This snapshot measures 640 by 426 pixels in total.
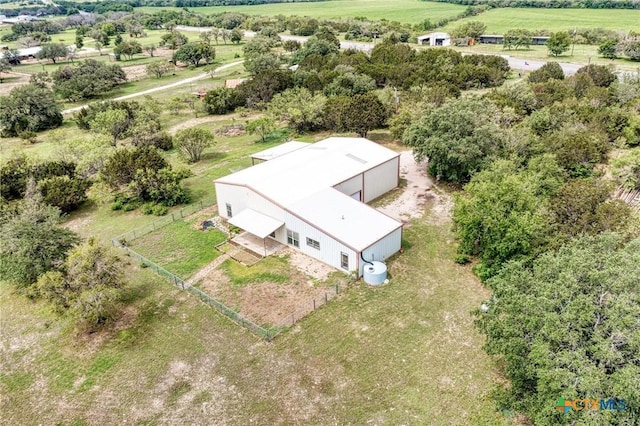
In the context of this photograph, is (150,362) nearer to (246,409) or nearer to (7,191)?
(246,409)

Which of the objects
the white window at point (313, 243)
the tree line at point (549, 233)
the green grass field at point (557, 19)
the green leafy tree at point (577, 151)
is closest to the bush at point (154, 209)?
the white window at point (313, 243)

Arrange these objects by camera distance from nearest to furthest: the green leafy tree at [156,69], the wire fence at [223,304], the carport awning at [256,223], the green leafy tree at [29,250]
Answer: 1. the wire fence at [223,304]
2. the green leafy tree at [29,250]
3. the carport awning at [256,223]
4. the green leafy tree at [156,69]

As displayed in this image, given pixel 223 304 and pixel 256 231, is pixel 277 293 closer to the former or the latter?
pixel 223 304

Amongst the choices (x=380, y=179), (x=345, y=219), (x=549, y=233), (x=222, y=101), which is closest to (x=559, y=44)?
(x=222, y=101)

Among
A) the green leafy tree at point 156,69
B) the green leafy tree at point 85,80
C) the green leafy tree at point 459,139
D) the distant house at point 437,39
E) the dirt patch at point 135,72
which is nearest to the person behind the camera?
the green leafy tree at point 459,139

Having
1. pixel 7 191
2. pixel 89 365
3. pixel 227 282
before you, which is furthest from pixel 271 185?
pixel 7 191

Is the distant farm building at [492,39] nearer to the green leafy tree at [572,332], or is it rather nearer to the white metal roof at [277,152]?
the white metal roof at [277,152]

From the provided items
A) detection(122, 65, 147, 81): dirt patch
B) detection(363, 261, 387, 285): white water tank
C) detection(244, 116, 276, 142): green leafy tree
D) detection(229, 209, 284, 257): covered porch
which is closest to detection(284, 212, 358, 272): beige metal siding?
detection(363, 261, 387, 285): white water tank

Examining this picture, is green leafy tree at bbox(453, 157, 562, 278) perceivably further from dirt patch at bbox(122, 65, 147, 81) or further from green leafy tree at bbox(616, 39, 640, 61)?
dirt patch at bbox(122, 65, 147, 81)
